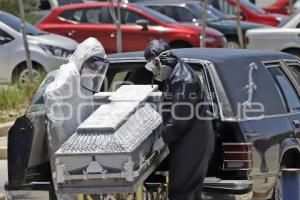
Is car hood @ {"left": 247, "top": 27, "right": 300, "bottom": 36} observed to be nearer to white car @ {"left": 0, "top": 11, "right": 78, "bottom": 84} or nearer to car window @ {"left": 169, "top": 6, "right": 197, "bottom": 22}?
car window @ {"left": 169, "top": 6, "right": 197, "bottom": 22}

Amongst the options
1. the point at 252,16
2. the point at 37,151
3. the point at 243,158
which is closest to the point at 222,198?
the point at 243,158

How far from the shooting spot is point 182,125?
6219 millimetres

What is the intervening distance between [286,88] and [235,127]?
1.26m

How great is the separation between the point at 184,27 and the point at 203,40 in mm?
2118

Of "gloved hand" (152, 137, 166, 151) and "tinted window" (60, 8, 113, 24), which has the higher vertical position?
"tinted window" (60, 8, 113, 24)

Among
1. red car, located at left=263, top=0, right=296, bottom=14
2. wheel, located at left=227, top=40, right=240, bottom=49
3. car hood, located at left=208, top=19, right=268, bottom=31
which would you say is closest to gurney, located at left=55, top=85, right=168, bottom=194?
wheel, located at left=227, top=40, right=240, bottom=49

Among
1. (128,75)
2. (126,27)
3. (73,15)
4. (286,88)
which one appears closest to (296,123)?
(286,88)

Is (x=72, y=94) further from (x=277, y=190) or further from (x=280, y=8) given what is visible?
(x=280, y=8)

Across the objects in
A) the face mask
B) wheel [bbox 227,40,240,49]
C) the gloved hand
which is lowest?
wheel [bbox 227,40,240,49]

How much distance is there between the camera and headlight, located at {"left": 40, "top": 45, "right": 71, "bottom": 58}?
58.5 ft

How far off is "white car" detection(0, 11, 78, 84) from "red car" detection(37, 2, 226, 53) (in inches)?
120

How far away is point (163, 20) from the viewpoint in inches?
846

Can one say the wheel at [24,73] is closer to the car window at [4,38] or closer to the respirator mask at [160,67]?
the car window at [4,38]

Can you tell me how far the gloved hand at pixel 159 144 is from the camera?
6187 millimetres
